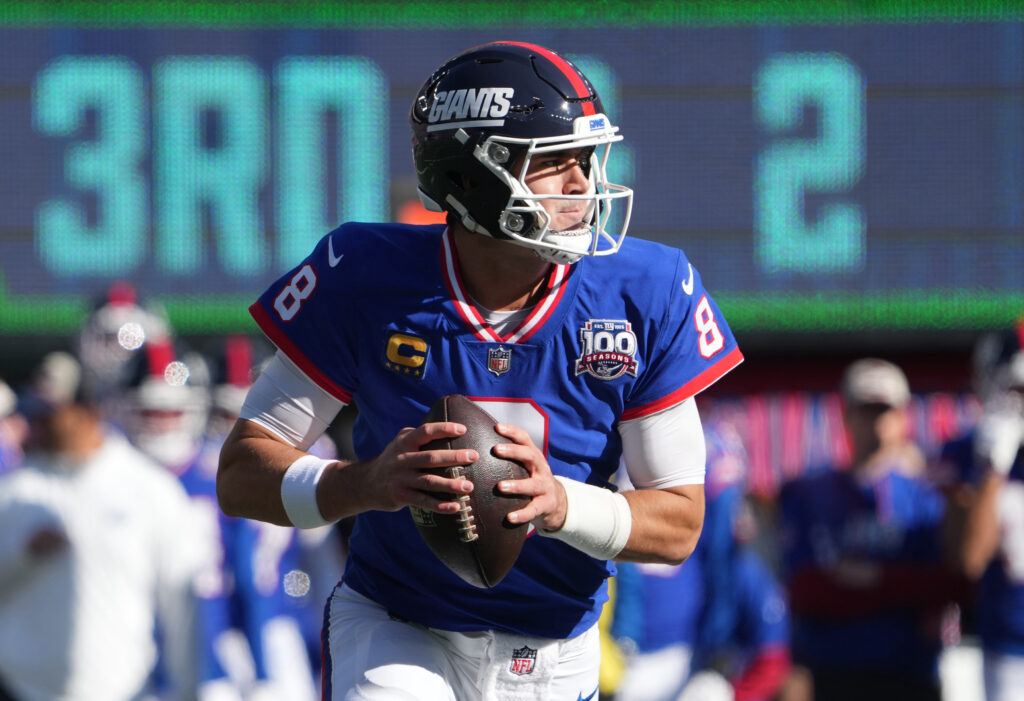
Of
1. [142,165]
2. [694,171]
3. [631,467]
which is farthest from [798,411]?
[631,467]

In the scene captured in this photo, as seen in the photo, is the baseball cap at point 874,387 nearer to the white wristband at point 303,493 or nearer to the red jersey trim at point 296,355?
the red jersey trim at point 296,355

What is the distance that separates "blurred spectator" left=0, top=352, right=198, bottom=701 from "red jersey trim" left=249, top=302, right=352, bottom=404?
10.6ft

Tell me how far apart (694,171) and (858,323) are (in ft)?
4.49

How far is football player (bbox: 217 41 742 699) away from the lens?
9.98ft

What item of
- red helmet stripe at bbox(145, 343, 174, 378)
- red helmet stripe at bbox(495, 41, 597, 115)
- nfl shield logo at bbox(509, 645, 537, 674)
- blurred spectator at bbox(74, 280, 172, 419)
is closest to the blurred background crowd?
red helmet stripe at bbox(145, 343, 174, 378)

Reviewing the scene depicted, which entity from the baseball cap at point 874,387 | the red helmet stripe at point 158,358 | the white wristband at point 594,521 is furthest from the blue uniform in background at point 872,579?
the white wristband at point 594,521

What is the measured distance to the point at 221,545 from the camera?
6734 mm

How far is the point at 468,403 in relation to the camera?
2.84 meters

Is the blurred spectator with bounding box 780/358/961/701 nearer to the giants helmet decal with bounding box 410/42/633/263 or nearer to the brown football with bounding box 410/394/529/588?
the giants helmet decal with bounding box 410/42/633/263

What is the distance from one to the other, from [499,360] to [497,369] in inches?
0.7

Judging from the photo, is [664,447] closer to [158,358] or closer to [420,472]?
[420,472]

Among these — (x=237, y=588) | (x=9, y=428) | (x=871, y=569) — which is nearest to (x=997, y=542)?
(x=871, y=569)

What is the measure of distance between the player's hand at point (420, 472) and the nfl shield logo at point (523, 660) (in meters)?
0.50

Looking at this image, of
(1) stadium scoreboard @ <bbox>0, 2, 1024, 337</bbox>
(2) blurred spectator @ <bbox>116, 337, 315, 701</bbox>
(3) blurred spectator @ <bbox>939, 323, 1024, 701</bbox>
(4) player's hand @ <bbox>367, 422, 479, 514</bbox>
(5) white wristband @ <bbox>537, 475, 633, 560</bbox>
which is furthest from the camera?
(1) stadium scoreboard @ <bbox>0, 2, 1024, 337</bbox>
